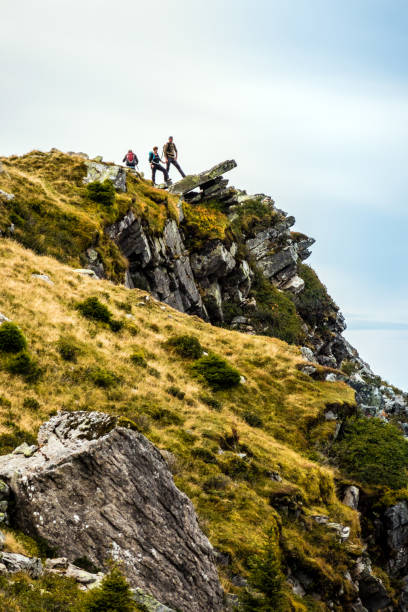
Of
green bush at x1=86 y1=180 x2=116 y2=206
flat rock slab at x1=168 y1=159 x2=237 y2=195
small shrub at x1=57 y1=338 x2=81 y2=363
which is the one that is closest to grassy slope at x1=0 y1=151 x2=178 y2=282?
green bush at x1=86 y1=180 x2=116 y2=206

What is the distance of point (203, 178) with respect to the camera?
59.9 m

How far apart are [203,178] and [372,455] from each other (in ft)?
141

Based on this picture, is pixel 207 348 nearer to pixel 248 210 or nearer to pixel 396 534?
pixel 396 534

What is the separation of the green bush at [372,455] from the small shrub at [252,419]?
449cm

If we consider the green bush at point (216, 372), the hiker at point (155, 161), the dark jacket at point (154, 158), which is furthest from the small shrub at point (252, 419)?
the dark jacket at point (154, 158)

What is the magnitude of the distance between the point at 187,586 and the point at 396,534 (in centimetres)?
1507

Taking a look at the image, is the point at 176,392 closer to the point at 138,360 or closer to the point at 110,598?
the point at 138,360

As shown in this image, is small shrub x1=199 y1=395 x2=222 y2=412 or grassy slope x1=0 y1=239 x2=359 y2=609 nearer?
grassy slope x1=0 y1=239 x2=359 y2=609

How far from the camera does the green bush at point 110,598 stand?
8102mm

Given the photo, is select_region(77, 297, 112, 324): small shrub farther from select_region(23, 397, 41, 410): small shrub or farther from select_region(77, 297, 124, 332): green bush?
select_region(23, 397, 41, 410): small shrub

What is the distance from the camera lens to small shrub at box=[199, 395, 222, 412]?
77.2ft

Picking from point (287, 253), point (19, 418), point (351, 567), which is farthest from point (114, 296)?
point (287, 253)

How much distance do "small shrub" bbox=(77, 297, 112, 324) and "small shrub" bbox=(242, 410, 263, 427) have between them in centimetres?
903

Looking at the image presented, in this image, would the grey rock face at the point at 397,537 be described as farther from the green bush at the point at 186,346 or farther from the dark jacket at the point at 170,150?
the dark jacket at the point at 170,150
